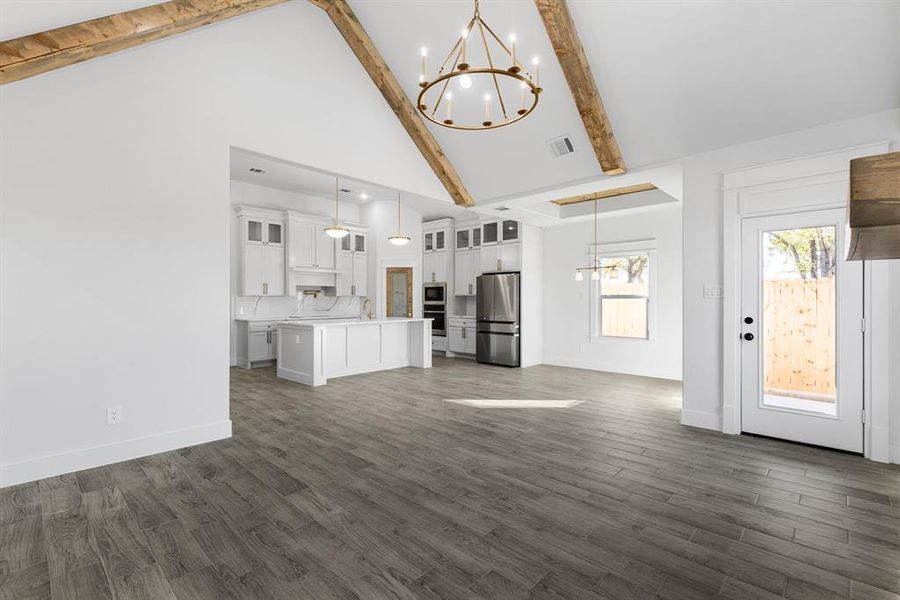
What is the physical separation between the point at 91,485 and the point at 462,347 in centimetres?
684

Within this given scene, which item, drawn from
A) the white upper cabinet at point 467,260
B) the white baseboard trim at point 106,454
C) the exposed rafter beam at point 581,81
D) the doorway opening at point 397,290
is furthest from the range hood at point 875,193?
the doorway opening at point 397,290

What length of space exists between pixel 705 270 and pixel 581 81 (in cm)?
223

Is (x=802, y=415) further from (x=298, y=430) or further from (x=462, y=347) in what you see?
(x=462, y=347)

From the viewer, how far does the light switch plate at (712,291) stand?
430 centimetres

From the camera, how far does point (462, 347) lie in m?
9.30

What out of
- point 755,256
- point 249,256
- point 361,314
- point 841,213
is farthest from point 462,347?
point 841,213

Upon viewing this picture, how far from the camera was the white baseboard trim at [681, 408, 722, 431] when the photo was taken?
4277mm

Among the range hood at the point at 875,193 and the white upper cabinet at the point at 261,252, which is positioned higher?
the white upper cabinet at the point at 261,252

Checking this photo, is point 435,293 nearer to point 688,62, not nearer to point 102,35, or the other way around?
point 688,62

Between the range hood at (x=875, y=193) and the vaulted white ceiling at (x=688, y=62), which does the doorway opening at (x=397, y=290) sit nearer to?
the vaulted white ceiling at (x=688, y=62)

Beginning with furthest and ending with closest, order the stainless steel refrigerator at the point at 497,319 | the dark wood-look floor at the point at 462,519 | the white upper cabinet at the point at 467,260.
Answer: the white upper cabinet at the point at 467,260
the stainless steel refrigerator at the point at 497,319
the dark wood-look floor at the point at 462,519

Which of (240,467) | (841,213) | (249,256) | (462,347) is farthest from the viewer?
(462,347)

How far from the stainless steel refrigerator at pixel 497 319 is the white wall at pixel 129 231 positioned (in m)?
4.64

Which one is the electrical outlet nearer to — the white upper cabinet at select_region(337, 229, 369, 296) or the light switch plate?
the light switch plate
